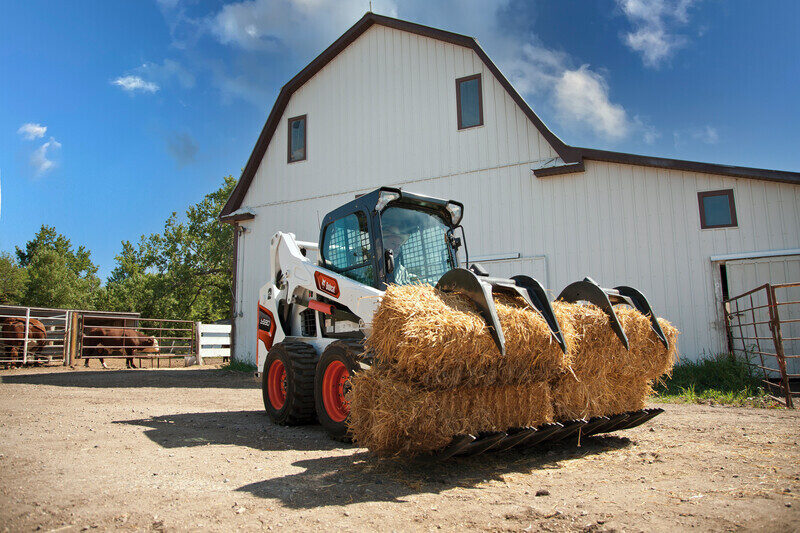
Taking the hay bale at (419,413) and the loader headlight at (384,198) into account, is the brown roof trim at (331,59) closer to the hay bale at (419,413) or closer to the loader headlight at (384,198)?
the loader headlight at (384,198)

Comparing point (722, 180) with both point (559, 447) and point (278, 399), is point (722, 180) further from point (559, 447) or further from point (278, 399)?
point (278, 399)

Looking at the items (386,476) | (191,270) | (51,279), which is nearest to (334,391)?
(386,476)

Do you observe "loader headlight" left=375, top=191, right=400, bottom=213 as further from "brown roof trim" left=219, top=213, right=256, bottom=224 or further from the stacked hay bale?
"brown roof trim" left=219, top=213, right=256, bottom=224

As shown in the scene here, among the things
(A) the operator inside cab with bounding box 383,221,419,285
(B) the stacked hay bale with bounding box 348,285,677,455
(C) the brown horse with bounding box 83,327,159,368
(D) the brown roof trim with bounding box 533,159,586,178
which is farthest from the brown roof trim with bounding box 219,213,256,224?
(B) the stacked hay bale with bounding box 348,285,677,455

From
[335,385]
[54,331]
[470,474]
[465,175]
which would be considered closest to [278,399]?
[335,385]

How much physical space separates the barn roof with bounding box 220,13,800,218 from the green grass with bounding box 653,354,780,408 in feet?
11.6

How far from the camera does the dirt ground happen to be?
3029mm

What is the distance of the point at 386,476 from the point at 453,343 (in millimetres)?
1214

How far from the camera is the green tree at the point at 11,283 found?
4131cm

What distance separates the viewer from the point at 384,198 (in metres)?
5.71

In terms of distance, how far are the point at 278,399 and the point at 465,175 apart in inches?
303

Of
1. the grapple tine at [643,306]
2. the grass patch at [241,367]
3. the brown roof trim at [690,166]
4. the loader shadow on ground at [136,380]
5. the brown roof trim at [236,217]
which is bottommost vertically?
the loader shadow on ground at [136,380]

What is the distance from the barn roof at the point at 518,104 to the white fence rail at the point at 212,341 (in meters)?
7.19

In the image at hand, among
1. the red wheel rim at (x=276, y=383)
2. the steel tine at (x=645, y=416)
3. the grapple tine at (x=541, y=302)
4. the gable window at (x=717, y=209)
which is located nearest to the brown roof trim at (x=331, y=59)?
the gable window at (x=717, y=209)
